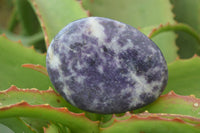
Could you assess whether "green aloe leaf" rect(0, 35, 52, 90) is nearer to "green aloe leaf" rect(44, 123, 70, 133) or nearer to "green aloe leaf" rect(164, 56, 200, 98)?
"green aloe leaf" rect(44, 123, 70, 133)

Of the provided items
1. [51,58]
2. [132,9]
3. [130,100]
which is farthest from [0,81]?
[132,9]

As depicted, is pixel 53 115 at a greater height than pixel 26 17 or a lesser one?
lesser

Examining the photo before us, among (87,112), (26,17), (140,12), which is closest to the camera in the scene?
(87,112)

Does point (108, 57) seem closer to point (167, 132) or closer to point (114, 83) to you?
point (114, 83)

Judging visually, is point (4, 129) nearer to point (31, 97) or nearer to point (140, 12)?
point (31, 97)

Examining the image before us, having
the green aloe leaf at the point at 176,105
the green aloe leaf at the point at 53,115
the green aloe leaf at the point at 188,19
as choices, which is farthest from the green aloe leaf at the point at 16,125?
the green aloe leaf at the point at 188,19

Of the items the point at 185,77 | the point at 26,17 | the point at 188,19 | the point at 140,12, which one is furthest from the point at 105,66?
the point at 26,17
